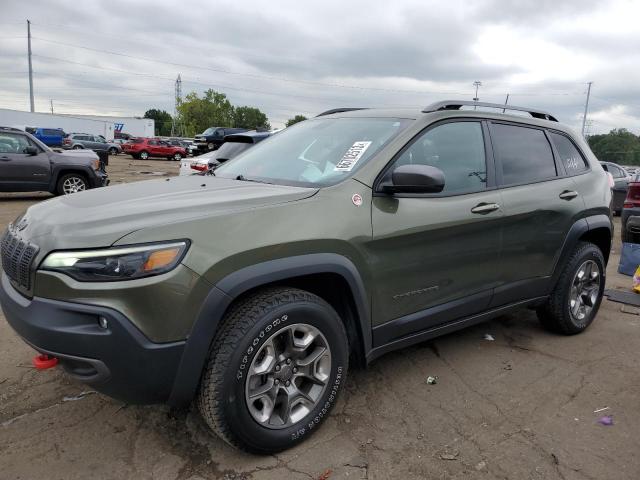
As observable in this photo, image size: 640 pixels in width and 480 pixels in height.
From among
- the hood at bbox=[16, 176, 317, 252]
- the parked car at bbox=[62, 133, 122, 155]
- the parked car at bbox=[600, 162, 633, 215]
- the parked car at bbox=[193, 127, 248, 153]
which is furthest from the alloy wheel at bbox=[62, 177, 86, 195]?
the parked car at bbox=[62, 133, 122, 155]

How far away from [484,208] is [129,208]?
Answer: 2.13m

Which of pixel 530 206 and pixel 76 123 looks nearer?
pixel 530 206

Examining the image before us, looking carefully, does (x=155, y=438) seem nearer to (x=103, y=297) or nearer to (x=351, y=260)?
(x=103, y=297)

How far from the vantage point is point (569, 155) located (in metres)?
4.22

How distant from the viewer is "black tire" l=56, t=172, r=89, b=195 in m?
11.8

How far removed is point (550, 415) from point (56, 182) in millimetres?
11673

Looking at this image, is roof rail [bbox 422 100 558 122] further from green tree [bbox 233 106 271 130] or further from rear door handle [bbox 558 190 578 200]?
green tree [bbox 233 106 271 130]

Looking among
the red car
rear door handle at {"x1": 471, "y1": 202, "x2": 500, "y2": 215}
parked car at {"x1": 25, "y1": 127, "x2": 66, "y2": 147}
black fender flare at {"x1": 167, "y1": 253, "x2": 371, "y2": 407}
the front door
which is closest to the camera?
black fender flare at {"x1": 167, "y1": 253, "x2": 371, "y2": 407}

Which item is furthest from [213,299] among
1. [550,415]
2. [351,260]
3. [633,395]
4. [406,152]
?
[633,395]

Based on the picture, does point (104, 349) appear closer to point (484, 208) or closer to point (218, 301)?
point (218, 301)

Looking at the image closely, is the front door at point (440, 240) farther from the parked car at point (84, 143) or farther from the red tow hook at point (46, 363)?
the parked car at point (84, 143)

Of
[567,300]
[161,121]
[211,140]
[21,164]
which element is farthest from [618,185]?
[161,121]

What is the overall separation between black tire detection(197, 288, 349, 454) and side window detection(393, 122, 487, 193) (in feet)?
3.59

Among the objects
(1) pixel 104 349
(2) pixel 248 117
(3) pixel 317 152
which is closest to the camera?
(1) pixel 104 349
